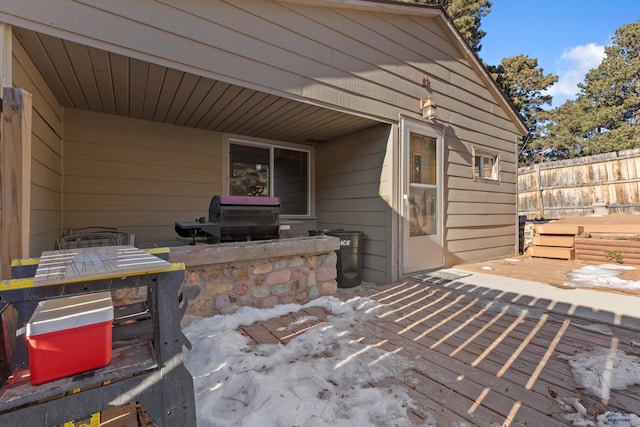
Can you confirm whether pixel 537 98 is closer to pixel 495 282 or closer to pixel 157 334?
pixel 495 282

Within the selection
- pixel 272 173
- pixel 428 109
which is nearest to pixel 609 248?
pixel 428 109

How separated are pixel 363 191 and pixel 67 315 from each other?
12.1 feet

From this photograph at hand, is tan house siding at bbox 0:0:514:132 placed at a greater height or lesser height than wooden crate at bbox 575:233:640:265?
greater

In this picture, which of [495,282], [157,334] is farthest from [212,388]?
[495,282]

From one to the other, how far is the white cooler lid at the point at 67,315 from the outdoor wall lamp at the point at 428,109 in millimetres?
4227

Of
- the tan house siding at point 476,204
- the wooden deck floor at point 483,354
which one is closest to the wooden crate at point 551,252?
the tan house siding at point 476,204

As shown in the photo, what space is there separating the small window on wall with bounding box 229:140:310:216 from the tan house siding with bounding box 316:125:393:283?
0.35 metres

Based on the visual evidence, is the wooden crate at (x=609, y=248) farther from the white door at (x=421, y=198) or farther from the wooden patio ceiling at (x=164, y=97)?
the wooden patio ceiling at (x=164, y=97)

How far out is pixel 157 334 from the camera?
3.78 feet

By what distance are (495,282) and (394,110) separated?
2584mm

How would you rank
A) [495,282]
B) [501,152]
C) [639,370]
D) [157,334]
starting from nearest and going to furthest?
[157,334] < [639,370] < [495,282] < [501,152]

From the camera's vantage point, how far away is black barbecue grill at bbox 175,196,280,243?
9.41 ft

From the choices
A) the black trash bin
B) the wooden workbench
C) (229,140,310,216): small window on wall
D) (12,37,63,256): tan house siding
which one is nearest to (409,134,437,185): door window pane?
the black trash bin

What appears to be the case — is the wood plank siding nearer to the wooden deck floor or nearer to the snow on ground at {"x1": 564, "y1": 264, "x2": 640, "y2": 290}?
the wooden deck floor
